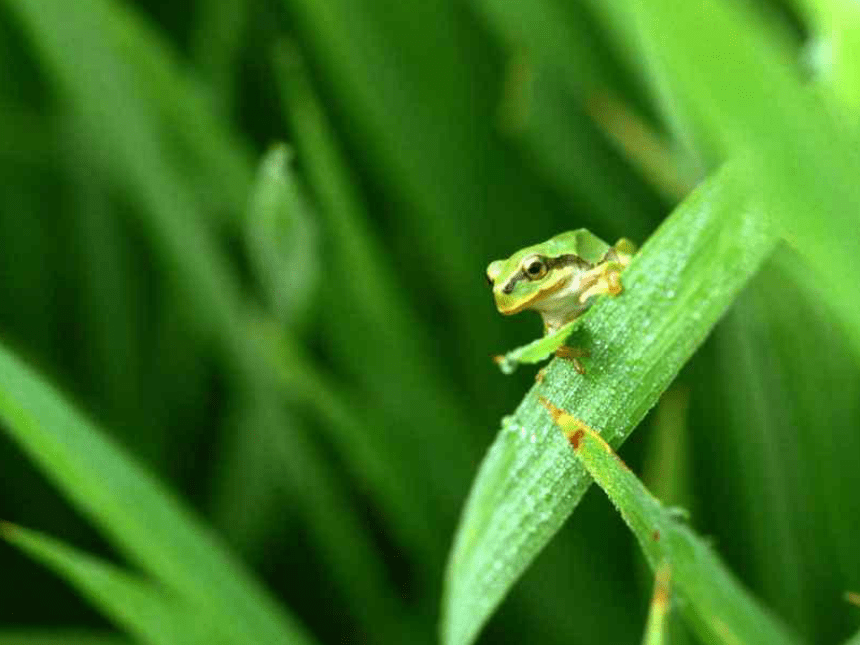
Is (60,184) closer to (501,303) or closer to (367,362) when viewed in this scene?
(367,362)

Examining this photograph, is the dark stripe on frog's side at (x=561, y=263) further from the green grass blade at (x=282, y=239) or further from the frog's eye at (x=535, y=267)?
the green grass blade at (x=282, y=239)

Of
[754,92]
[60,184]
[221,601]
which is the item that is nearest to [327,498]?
[221,601]

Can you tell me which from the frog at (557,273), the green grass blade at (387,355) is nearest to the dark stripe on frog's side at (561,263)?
the frog at (557,273)

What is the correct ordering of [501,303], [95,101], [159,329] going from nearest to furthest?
[501,303]
[95,101]
[159,329]

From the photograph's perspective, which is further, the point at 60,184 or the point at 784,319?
the point at 60,184

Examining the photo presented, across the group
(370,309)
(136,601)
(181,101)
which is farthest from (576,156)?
(136,601)

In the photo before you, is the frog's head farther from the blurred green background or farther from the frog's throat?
the blurred green background

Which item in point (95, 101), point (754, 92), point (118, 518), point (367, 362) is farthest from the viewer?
point (95, 101)

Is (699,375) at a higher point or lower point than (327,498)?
lower
